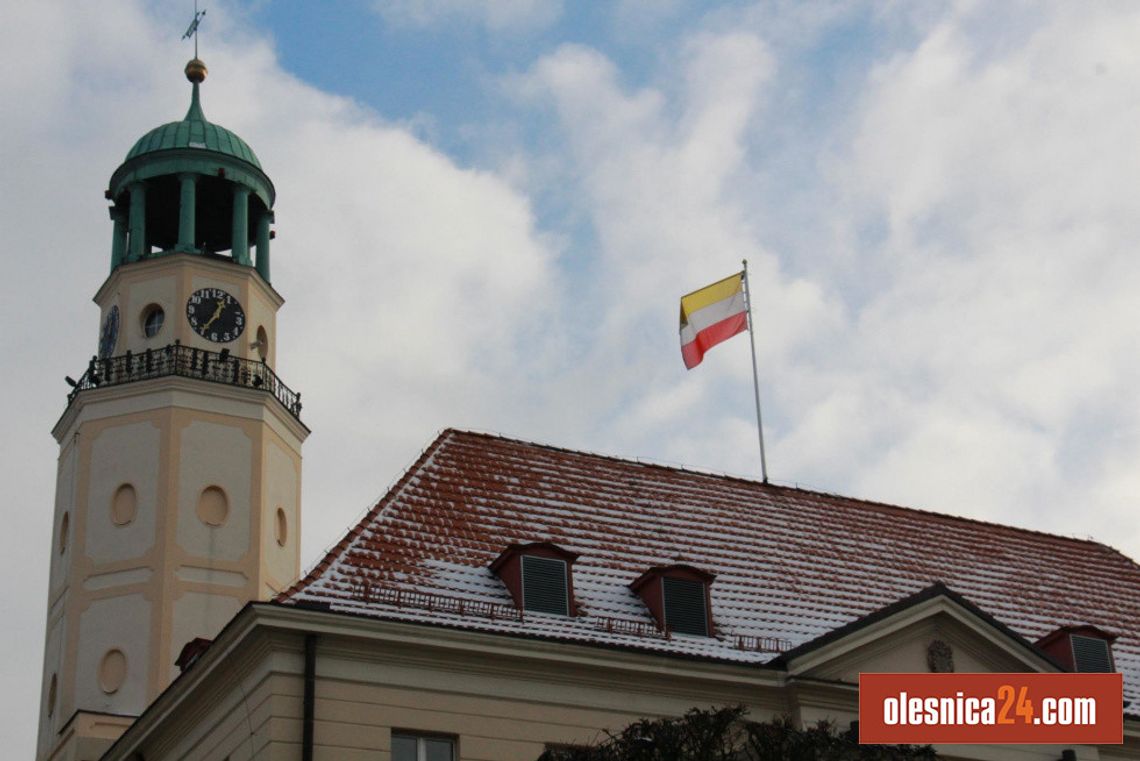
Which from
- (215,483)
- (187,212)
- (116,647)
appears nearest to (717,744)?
(116,647)

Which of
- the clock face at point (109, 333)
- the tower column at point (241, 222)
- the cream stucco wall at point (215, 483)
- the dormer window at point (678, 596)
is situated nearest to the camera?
the dormer window at point (678, 596)

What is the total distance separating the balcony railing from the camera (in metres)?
45.0

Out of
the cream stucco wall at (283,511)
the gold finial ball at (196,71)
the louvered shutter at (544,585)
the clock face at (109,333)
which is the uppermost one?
the gold finial ball at (196,71)

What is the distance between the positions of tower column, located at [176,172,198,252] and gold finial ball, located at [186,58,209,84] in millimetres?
5181

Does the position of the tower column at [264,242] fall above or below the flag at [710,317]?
above

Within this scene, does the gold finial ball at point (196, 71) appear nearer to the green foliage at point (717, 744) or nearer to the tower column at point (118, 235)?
the tower column at point (118, 235)

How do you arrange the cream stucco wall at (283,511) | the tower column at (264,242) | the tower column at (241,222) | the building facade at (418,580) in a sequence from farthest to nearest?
the tower column at (264,242) → the tower column at (241,222) → the cream stucco wall at (283,511) → the building facade at (418,580)

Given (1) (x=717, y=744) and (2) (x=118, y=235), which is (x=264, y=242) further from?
(1) (x=717, y=744)

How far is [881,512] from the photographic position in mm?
38500

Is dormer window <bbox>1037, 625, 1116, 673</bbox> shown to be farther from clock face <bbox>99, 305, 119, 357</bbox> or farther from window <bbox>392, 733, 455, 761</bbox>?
clock face <bbox>99, 305, 119, 357</bbox>

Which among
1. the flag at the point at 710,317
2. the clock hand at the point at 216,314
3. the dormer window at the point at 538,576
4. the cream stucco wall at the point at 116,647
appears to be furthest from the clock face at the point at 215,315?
the dormer window at the point at 538,576

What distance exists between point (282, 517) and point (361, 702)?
18.0 m

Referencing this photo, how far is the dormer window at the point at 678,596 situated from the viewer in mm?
31031

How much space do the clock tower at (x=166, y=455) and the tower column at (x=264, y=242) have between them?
0.12ft
